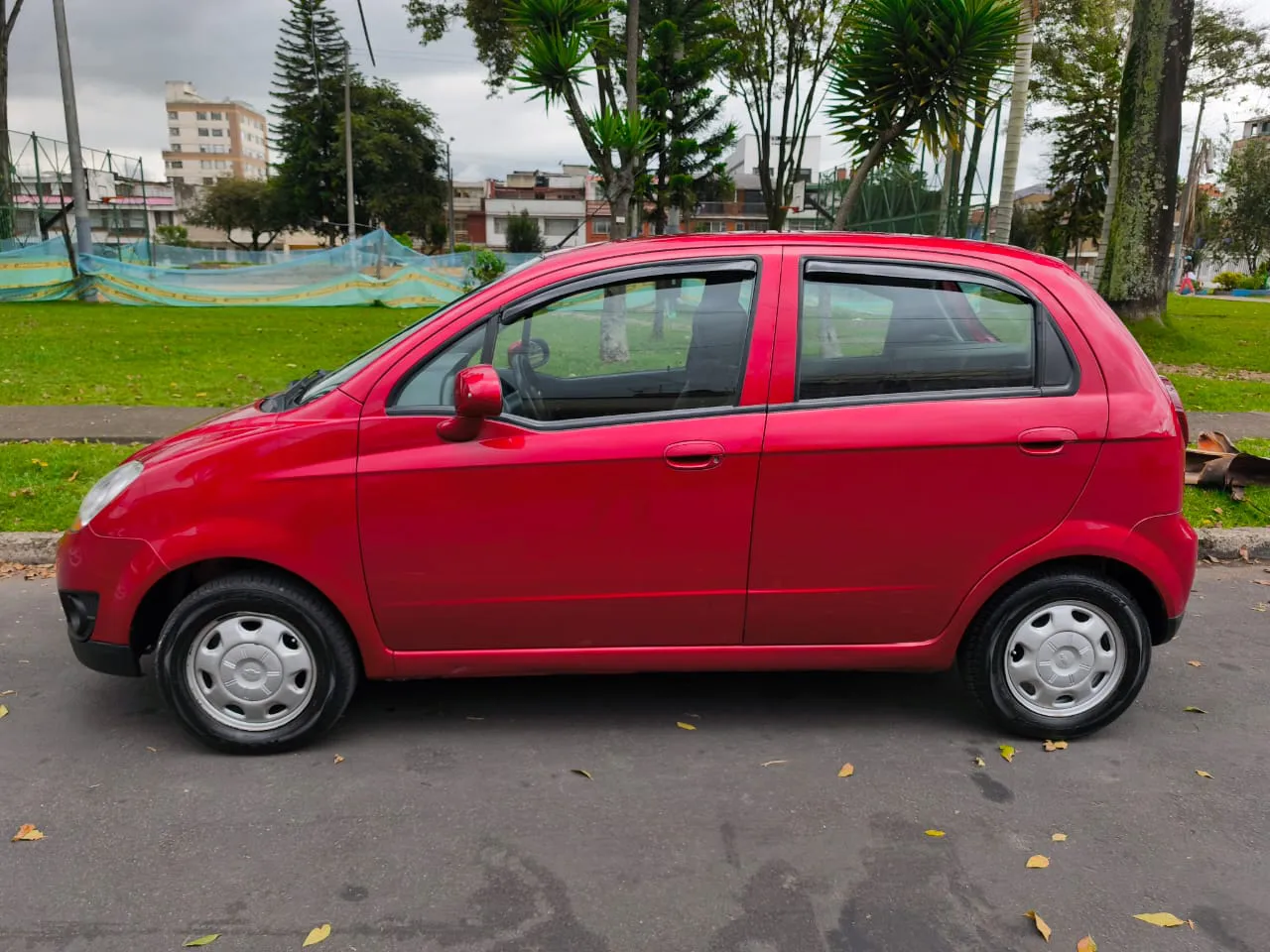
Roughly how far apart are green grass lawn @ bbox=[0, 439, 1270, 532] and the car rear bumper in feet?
8.92

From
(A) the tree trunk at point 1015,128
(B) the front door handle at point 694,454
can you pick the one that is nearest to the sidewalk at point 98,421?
(B) the front door handle at point 694,454

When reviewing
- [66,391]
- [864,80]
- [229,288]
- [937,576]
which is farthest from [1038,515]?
[229,288]

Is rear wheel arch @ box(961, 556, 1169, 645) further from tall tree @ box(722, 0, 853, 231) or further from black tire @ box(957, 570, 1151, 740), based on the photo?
tall tree @ box(722, 0, 853, 231)

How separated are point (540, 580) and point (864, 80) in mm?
7101

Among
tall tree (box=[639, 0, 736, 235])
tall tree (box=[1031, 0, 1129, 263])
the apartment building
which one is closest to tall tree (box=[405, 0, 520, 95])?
tall tree (box=[639, 0, 736, 235])

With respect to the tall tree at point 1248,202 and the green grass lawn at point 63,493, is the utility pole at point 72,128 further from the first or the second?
the tall tree at point 1248,202

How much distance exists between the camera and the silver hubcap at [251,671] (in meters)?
3.38

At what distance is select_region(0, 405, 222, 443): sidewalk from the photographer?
300 inches

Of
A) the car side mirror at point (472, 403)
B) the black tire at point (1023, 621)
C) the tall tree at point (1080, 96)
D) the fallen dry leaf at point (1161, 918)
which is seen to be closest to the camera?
the fallen dry leaf at point (1161, 918)

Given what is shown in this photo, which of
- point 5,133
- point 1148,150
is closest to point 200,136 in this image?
point 5,133

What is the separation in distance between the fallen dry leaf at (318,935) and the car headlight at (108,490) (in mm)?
1638

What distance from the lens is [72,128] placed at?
22719 mm

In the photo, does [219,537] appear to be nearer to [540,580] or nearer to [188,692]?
[188,692]

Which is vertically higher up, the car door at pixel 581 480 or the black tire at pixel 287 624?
the car door at pixel 581 480
